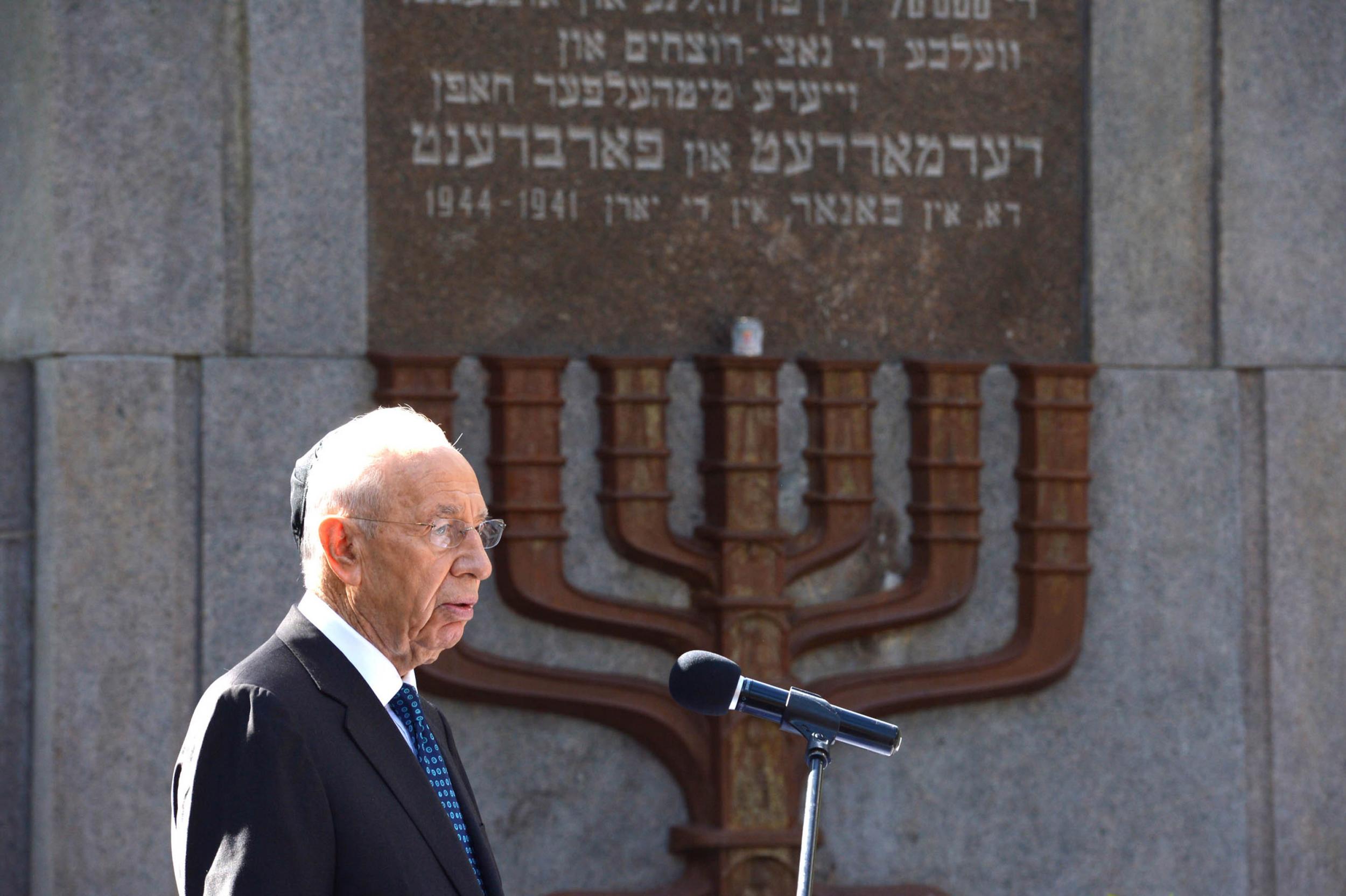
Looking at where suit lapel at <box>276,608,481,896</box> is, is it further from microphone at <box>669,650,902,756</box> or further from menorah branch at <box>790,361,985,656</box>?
menorah branch at <box>790,361,985,656</box>

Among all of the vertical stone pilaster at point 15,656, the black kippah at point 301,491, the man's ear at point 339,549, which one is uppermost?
the black kippah at point 301,491

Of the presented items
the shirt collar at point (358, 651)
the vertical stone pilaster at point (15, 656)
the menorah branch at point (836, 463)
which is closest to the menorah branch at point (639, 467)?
the menorah branch at point (836, 463)

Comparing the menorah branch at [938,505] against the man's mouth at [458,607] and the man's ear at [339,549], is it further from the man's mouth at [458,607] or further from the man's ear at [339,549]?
the man's ear at [339,549]

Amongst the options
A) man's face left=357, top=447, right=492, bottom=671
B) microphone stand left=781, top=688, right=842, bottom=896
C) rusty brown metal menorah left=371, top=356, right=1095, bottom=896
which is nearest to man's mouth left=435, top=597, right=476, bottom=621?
man's face left=357, top=447, right=492, bottom=671

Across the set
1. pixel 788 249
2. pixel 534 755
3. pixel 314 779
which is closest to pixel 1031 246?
pixel 788 249

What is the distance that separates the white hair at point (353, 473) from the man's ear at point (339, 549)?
1cm

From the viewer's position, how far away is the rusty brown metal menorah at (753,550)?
15.5ft

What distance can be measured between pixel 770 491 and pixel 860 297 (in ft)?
2.23

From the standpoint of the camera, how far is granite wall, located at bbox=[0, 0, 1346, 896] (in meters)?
4.49

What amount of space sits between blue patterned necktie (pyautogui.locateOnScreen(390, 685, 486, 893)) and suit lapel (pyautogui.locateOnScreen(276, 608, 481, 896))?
0.08 meters

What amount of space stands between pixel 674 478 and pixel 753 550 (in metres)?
0.31

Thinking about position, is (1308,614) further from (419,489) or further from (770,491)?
(419,489)

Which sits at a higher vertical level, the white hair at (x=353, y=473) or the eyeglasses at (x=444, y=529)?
the white hair at (x=353, y=473)

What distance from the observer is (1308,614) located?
16.8 feet
